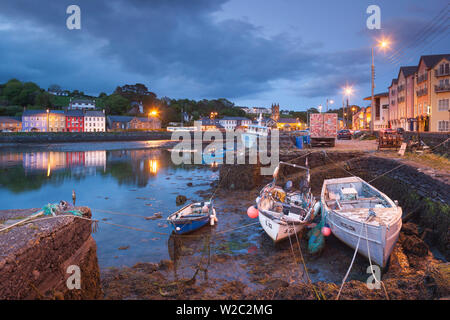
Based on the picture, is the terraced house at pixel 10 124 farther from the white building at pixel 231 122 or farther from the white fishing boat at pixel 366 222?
the white fishing boat at pixel 366 222

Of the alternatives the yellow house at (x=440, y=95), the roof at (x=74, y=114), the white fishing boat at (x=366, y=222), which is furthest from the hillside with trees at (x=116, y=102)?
the white fishing boat at (x=366, y=222)

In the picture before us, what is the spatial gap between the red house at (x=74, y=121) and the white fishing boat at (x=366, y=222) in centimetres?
11139

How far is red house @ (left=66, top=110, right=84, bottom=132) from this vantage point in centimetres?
10794

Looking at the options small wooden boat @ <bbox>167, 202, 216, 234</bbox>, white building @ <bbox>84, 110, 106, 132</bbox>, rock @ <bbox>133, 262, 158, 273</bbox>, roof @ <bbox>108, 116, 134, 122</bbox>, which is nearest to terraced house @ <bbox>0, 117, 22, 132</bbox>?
white building @ <bbox>84, 110, 106, 132</bbox>

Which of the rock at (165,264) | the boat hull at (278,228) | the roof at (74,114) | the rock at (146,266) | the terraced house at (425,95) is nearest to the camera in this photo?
the rock at (146,266)

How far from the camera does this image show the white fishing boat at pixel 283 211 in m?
12.8

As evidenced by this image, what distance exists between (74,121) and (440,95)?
10915 cm

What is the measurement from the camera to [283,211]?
1434cm

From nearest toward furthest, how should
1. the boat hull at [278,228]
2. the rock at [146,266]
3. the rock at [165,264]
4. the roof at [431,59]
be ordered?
the rock at [146,266]
the rock at [165,264]
the boat hull at [278,228]
the roof at [431,59]

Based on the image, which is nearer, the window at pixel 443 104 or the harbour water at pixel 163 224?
the harbour water at pixel 163 224

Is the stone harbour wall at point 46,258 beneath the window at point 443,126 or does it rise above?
beneath

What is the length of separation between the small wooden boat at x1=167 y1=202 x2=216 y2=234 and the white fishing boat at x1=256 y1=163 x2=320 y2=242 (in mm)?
2995
